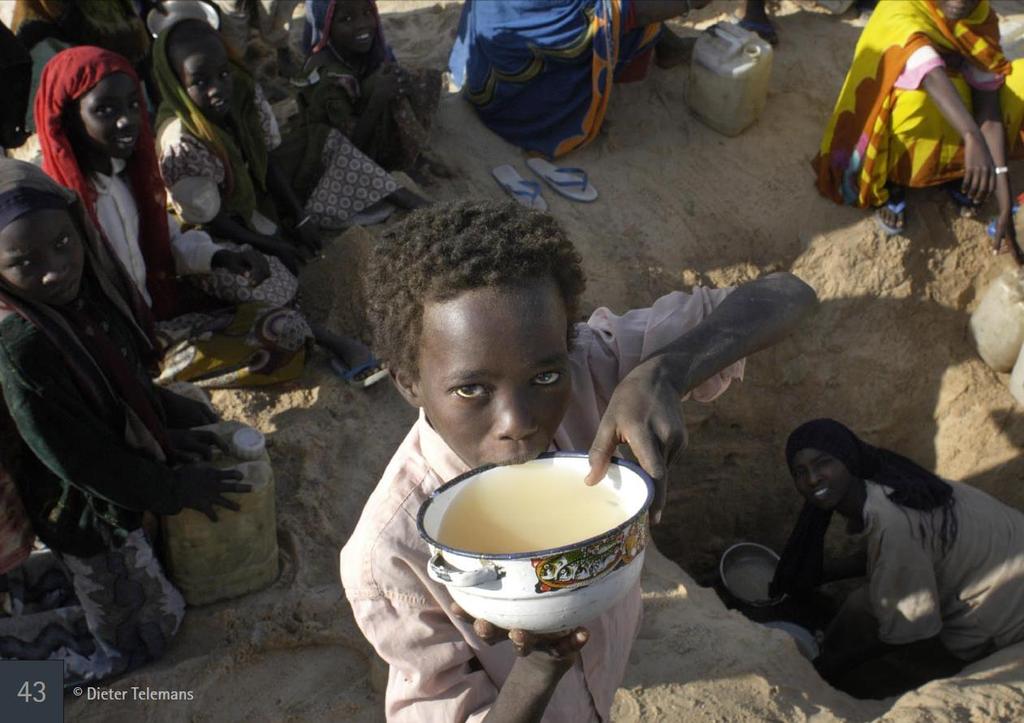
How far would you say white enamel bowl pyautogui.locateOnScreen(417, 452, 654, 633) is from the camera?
1096mm

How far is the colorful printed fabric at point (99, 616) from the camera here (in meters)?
2.58

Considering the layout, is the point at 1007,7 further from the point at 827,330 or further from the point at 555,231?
the point at 555,231

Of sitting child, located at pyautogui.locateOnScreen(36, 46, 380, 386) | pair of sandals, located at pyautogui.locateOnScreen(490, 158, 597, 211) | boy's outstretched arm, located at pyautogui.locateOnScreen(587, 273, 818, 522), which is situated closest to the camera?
boy's outstretched arm, located at pyautogui.locateOnScreen(587, 273, 818, 522)

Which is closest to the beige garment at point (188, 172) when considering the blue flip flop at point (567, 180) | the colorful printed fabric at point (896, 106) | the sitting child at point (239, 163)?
the sitting child at point (239, 163)

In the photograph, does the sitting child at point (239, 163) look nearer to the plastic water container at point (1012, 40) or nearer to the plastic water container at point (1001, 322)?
the plastic water container at point (1001, 322)

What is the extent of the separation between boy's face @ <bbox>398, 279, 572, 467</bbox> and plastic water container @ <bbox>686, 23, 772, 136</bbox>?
387 centimetres

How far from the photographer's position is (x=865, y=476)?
3.33 meters

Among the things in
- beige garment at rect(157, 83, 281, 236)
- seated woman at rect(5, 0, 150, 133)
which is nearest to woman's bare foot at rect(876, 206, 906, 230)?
beige garment at rect(157, 83, 281, 236)

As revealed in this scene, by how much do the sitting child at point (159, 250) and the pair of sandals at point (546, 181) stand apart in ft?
4.36

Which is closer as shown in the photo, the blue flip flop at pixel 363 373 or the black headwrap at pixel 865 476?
the black headwrap at pixel 865 476

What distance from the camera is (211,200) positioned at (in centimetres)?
359

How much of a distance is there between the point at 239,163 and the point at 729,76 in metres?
2.48

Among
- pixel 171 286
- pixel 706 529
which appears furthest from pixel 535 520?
pixel 706 529

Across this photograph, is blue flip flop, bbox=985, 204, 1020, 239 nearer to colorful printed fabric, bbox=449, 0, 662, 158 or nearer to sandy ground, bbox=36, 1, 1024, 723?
sandy ground, bbox=36, 1, 1024, 723
